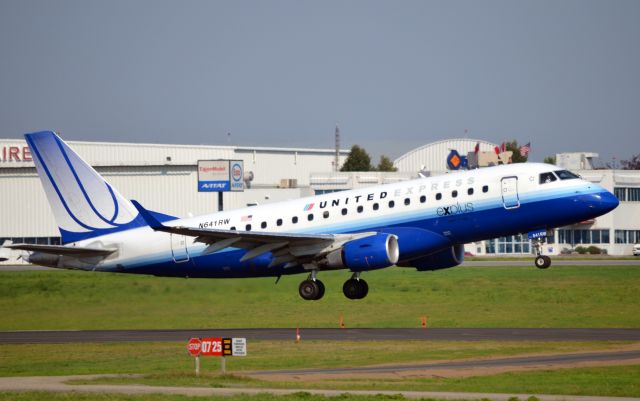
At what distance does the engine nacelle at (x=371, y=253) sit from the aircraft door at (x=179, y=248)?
8.44 m

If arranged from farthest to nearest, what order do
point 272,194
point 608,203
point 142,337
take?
point 272,194, point 142,337, point 608,203

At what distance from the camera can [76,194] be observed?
5775cm

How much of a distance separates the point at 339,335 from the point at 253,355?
812cm

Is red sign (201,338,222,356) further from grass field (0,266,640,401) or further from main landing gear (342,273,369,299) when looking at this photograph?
main landing gear (342,273,369,299)

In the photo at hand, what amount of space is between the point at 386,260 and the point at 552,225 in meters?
7.37

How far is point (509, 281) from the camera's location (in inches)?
3356

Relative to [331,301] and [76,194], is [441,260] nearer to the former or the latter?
[76,194]

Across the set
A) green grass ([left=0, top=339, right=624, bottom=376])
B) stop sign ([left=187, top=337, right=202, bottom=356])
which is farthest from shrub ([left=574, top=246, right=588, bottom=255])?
stop sign ([left=187, top=337, right=202, bottom=356])

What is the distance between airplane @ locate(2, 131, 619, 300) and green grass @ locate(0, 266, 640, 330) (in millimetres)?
2642

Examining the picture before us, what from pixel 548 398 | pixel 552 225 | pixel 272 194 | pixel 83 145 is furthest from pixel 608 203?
pixel 83 145

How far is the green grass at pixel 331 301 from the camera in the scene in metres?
58.6

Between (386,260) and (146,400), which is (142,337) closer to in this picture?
(386,260)

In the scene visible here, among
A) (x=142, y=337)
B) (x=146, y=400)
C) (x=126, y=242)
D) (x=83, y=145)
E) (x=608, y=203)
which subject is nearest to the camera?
(x=146, y=400)

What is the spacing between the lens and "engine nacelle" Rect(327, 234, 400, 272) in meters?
49.6
